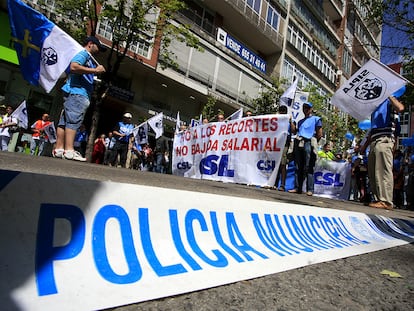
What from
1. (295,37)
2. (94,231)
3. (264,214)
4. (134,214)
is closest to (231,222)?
(264,214)

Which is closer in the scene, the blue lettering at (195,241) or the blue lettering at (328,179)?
the blue lettering at (195,241)

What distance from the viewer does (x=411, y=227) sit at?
3.28 metres

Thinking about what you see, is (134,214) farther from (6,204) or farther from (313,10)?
(313,10)

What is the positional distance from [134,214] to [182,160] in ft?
21.8

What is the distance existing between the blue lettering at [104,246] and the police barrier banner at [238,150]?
175 inches

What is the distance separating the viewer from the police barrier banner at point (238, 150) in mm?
5466

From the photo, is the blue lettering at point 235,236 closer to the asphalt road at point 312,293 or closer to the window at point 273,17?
the asphalt road at point 312,293

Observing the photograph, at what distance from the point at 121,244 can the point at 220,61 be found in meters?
22.3

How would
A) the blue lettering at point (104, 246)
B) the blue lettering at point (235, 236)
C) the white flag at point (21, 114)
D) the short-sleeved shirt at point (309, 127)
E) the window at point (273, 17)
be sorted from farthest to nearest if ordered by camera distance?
the window at point (273, 17), the white flag at point (21, 114), the short-sleeved shirt at point (309, 127), the blue lettering at point (235, 236), the blue lettering at point (104, 246)

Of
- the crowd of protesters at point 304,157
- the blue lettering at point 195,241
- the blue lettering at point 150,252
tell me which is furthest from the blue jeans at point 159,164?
the blue lettering at point 150,252

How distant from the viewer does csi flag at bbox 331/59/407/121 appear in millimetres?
4480

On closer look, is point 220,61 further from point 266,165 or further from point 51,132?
point 266,165

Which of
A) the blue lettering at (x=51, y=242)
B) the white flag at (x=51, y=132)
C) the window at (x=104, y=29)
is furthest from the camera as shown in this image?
the window at (x=104, y=29)

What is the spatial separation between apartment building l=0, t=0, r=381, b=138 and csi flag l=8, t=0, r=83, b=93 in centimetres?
779
